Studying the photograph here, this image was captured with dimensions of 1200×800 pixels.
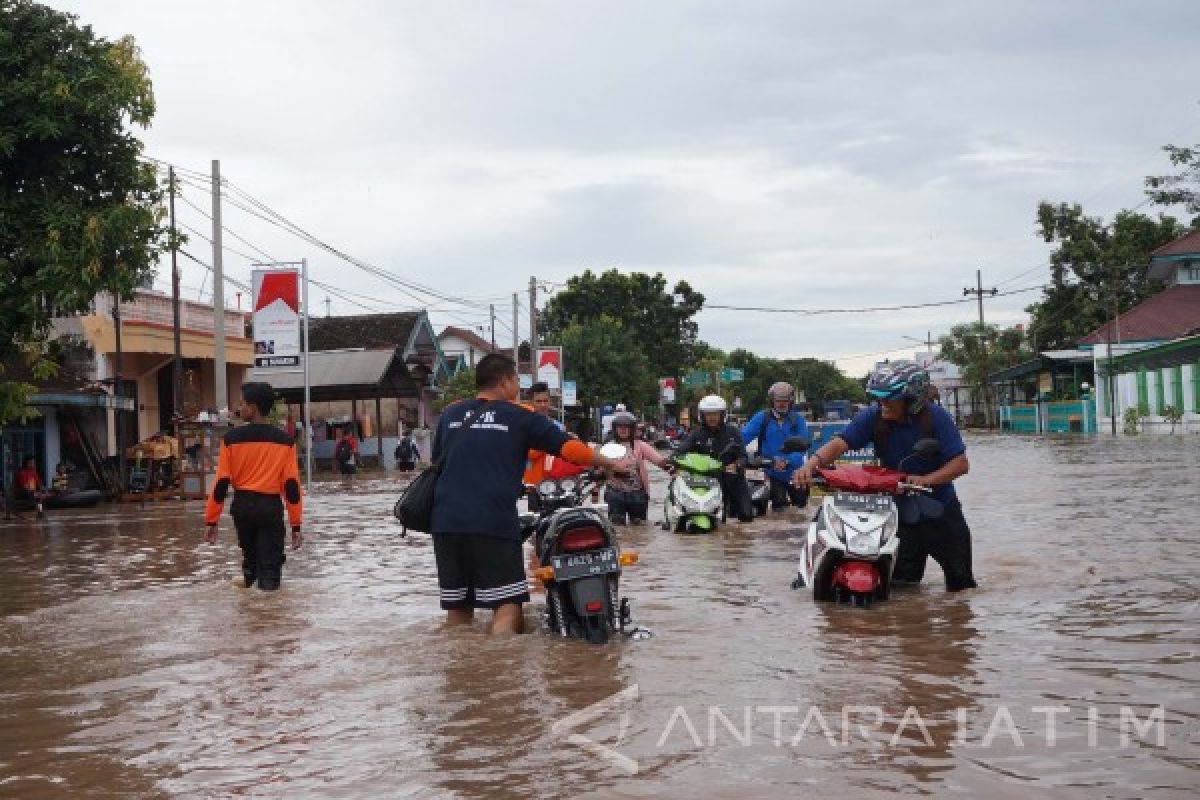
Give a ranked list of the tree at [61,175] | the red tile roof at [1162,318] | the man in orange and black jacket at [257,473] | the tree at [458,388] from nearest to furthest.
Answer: the man in orange and black jacket at [257,473] → the tree at [61,175] → the tree at [458,388] → the red tile roof at [1162,318]

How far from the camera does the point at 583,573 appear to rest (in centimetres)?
726

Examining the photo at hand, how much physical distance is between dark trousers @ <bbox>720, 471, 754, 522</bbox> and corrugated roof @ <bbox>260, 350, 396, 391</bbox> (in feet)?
108

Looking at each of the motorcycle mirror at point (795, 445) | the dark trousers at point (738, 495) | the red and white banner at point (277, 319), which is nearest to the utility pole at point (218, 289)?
the red and white banner at point (277, 319)

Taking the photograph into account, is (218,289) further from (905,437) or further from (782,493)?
(905,437)

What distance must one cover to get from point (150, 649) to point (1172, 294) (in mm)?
56107

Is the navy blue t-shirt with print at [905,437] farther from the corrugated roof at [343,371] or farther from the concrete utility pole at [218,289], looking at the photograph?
the corrugated roof at [343,371]

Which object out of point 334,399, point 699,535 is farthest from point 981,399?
point 699,535

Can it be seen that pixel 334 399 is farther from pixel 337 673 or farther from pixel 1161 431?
pixel 337 673

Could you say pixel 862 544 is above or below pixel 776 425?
below

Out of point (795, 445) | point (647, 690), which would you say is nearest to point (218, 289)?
point (795, 445)

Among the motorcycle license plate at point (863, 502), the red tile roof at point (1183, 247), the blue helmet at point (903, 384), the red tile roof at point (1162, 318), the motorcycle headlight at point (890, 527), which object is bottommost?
the motorcycle headlight at point (890, 527)

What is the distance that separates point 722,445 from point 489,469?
725cm

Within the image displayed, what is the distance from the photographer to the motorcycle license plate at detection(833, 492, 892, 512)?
810 cm

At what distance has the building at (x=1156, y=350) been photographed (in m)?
47.3
